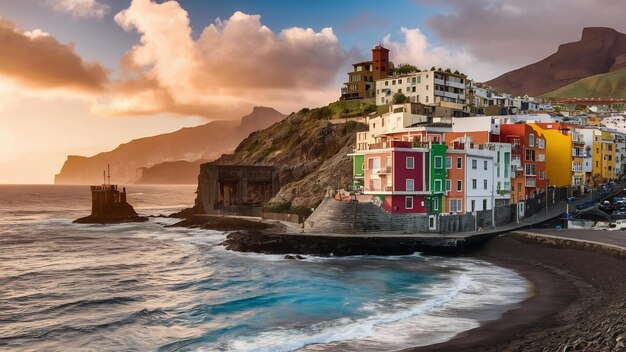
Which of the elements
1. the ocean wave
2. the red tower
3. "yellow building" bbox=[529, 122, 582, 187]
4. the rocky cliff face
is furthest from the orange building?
the ocean wave

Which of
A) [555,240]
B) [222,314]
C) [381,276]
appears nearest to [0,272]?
[222,314]

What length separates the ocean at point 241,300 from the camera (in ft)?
105

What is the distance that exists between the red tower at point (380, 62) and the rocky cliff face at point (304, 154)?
15.2 metres

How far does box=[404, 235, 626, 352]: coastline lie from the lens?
26.7 m

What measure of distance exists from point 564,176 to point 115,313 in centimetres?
7844

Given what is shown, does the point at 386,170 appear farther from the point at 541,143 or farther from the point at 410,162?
the point at 541,143

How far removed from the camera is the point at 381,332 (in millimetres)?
32312

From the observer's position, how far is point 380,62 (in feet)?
433

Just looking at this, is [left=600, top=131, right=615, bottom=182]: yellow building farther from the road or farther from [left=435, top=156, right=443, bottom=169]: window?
[left=435, top=156, right=443, bottom=169]: window

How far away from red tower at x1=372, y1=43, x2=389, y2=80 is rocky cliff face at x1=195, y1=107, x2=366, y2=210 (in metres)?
15.2

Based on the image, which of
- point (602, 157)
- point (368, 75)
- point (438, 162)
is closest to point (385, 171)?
point (438, 162)

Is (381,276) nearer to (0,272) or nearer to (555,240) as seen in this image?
(555,240)

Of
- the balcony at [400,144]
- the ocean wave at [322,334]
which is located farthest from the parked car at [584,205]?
the ocean wave at [322,334]

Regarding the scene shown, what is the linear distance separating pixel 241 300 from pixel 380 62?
9988cm
